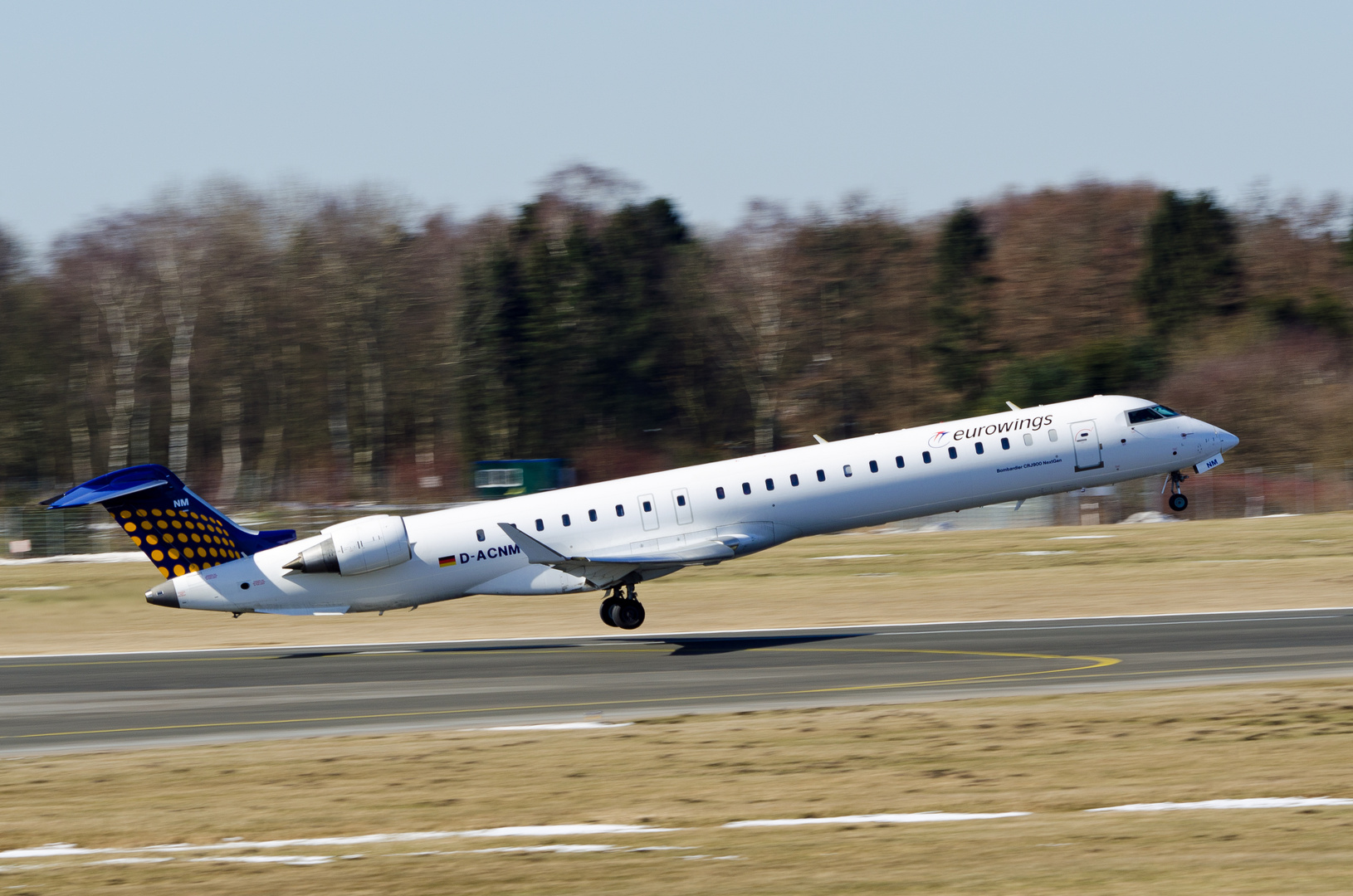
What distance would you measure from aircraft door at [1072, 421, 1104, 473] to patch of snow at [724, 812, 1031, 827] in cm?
1775

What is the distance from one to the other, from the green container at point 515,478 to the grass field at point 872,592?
28.8 m

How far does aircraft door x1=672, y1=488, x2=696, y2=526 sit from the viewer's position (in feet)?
98.6

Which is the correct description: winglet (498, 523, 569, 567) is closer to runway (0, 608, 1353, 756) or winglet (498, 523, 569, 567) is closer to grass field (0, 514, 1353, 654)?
runway (0, 608, 1353, 756)

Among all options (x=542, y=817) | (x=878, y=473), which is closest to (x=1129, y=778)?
(x=542, y=817)

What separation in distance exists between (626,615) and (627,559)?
1.82 metres

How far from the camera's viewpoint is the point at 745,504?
29875 millimetres

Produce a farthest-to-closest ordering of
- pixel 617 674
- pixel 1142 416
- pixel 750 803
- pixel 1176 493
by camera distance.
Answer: pixel 1176 493
pixel 1142 416
pixel 617 674
pixel 750 803

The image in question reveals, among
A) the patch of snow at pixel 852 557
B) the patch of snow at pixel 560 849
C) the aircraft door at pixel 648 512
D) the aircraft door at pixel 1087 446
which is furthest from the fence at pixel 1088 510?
the patch of snow at pixel 560 849

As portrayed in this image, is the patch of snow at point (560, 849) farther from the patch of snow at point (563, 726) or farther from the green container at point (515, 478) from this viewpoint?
the green container at point (515, 478)

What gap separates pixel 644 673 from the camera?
963 inches

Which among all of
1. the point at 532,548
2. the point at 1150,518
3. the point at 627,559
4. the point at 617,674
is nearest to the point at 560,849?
the point at 617,674

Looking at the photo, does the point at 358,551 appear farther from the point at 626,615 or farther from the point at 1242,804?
the point at 1242,804

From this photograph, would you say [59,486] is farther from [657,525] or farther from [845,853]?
[845,853]

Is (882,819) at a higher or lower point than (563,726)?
lower
